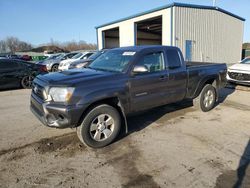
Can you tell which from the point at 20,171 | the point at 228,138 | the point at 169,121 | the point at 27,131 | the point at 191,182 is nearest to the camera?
the point at 191,182

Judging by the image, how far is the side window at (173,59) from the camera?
16.9ft

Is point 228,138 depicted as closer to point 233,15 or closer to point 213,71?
point 213,71

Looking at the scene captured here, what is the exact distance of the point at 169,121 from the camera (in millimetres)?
5469

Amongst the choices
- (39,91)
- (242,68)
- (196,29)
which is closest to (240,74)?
(242,68)

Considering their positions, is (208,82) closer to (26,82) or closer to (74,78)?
(74,78)

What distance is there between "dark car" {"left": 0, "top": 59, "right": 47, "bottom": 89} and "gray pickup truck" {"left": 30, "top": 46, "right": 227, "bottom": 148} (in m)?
6.82

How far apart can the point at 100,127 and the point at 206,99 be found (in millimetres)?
3688

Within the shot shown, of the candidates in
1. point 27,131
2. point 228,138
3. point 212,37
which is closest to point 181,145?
point 228,138

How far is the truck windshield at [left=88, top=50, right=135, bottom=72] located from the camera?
4500 millimetres

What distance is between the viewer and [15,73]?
10.4 meters

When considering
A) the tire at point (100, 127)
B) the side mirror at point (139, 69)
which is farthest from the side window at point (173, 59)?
the tire at point (100, 127)

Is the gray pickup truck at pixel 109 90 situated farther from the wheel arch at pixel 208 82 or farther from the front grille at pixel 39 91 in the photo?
the wheel arch at pixel 208 82

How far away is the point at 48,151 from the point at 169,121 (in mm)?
2991

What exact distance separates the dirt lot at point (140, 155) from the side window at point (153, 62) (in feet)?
4.58
